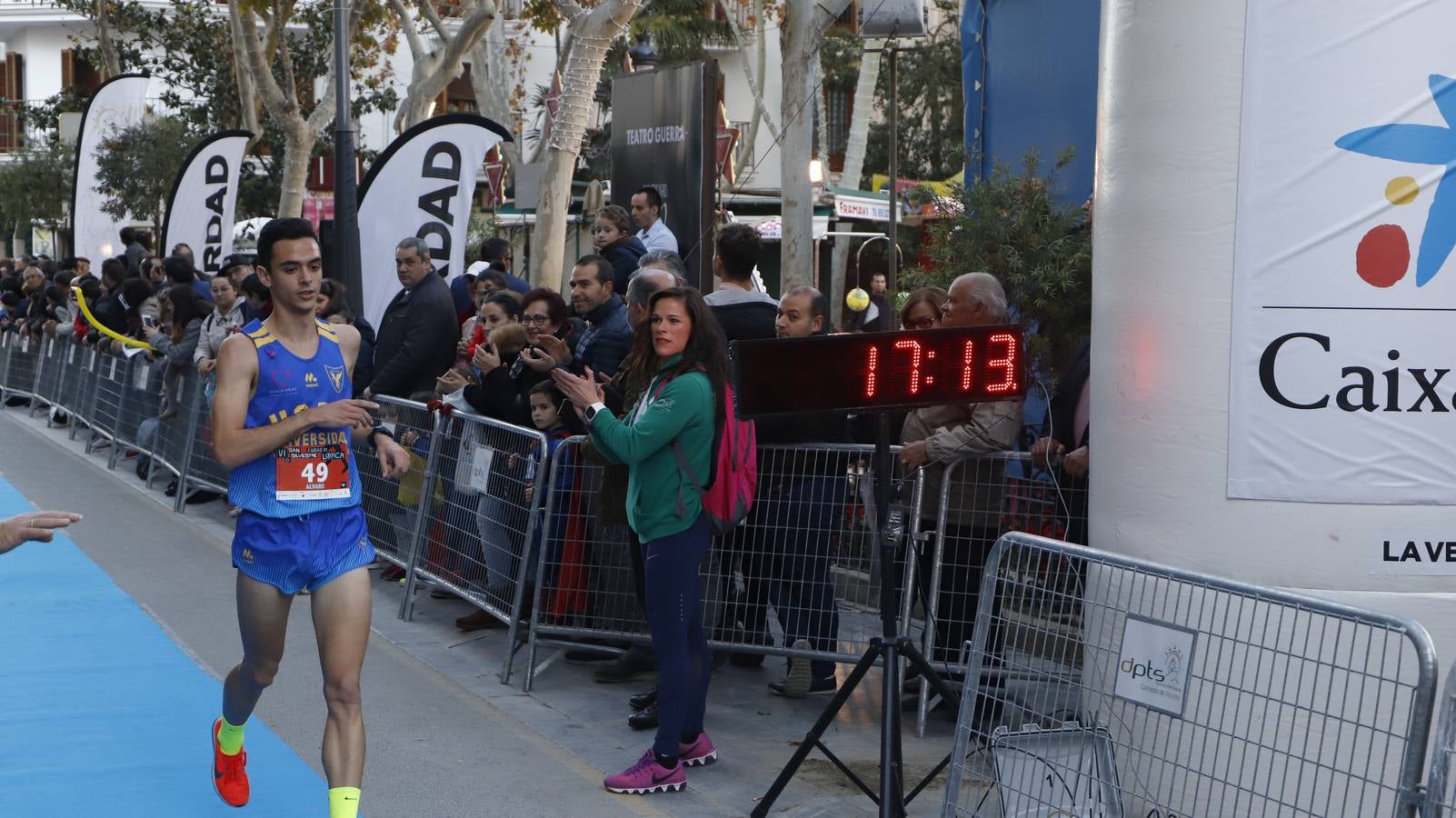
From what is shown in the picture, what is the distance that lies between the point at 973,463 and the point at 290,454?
9.56 ft

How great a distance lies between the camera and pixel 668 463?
235 inches

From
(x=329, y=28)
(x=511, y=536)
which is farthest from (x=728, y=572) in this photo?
(x=329, y=28)

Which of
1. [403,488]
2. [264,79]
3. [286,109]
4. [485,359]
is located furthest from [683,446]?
[286,109]

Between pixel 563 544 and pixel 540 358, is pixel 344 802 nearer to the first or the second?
pixel 563 544

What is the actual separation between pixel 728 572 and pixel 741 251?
5.47ft

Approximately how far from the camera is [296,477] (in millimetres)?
5195

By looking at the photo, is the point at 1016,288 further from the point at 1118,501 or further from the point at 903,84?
the point at 903,84

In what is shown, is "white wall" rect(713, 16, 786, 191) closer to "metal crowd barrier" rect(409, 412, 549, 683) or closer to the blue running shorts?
"metal crowd barrier" rect(409, 412, 549, 683)

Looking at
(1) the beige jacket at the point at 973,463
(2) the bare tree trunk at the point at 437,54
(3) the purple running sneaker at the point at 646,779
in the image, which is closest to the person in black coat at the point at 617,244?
(1) the beige jacket at the point at 973,463

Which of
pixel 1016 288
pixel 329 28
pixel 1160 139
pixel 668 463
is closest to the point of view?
pixel 1160 139

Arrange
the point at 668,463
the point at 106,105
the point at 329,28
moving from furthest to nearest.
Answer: the point at 329,28 → the point at 106,105 → the point at 668,463

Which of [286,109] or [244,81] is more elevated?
[244,81]

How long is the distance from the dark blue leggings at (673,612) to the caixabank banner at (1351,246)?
2112mm

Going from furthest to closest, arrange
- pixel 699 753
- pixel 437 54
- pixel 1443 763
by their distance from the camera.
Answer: pixel 437 54, pixel 699 753, pixel 1443 763
